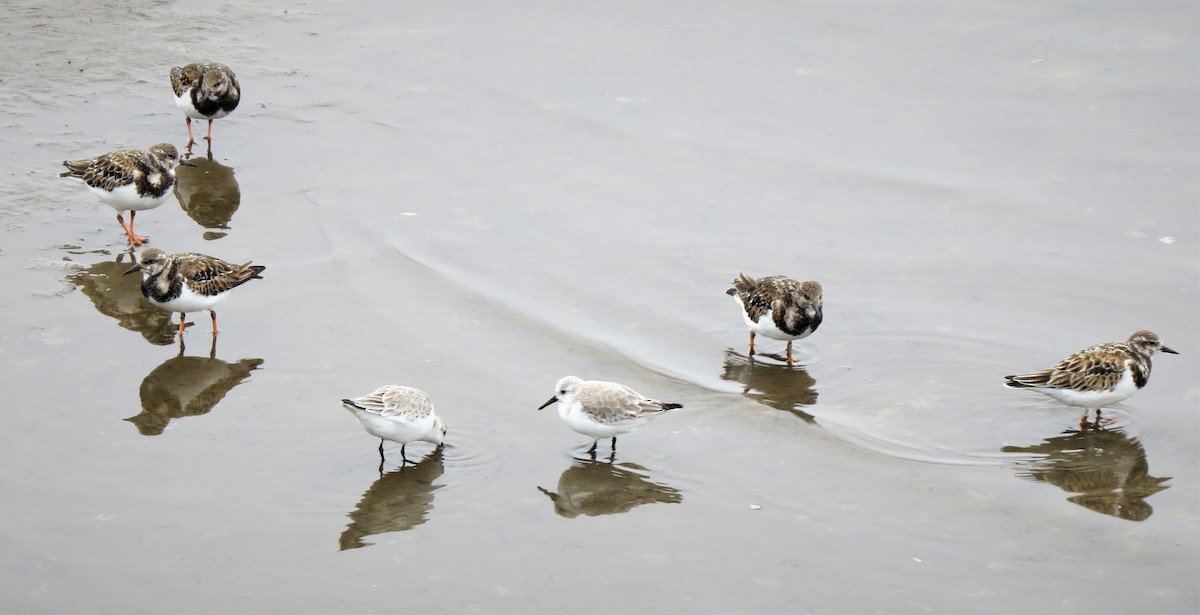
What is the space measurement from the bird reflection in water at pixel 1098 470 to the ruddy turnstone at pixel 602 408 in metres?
3.17

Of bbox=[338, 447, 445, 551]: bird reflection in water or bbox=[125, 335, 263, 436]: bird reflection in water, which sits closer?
bbox=[338, 447, 445, 551]: bird reflection in water

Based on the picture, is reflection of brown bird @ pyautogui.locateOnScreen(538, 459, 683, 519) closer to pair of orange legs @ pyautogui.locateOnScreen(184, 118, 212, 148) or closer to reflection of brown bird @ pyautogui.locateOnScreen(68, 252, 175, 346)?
reflection of brown bird @ pyautogui.locateOnScreen(68, 252, 175, 346)

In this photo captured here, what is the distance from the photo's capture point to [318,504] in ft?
29.0

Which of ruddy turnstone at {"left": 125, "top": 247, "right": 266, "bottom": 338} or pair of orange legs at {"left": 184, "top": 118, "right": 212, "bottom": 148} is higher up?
pair of orange legs at {"left": 184, "top": 118, "right": 212, "bottom": 148}

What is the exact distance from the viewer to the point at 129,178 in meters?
12.6

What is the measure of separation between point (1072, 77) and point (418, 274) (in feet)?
35.5

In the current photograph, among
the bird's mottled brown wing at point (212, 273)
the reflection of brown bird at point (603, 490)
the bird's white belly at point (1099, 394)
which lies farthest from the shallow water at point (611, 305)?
the bird's mottled brown wing at point (212, 273)

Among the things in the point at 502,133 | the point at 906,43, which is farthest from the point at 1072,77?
the point at 502,133

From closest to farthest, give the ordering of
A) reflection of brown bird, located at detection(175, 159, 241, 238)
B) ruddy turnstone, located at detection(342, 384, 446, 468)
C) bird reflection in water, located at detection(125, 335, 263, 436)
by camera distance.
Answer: ruddy turnstone, located at detection(342, 384, 446, 468), bird reflection in water, located at detection(125, 335, 263, 436), reflection of brown bird, located at detection(175, 159, 241, 238)

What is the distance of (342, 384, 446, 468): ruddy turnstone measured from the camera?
29.2 feet

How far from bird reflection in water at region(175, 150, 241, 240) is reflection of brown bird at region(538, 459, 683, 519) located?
5.96 m

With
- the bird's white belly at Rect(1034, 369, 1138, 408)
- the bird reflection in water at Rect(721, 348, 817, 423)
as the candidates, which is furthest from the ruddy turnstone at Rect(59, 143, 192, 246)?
the bird's white belly at Rect(1034, 369, 1138, 408)

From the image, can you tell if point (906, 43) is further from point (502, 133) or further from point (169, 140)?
point (169, 140)

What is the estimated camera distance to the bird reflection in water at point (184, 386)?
9.98m
